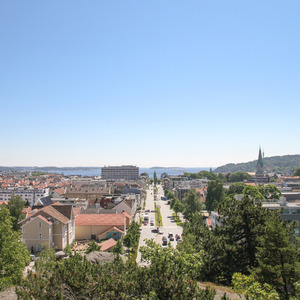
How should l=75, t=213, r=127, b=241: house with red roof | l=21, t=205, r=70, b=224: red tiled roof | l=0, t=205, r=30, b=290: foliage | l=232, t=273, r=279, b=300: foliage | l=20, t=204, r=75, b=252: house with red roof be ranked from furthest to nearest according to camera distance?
l=75, t=213, r=127, b=241: house with red roof → l=21, t=205, r=70, b=224: red tiled roof → l=20, t=204, r=75, b=252: house with red roof → l=0, t=205, r=30, b=290: foliage → l=232, t=273, r=279, b=300: foliage

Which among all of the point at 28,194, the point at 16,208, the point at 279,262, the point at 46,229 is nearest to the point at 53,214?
the point at 46,229

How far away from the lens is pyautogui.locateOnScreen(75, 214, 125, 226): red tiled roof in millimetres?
44844

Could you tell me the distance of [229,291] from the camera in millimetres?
15859

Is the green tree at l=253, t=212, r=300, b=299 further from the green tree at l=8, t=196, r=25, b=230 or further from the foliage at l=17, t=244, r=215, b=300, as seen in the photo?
the green tree at l=8, t=196, r=25, b=230

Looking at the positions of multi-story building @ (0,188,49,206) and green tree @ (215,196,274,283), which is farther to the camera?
multi-story building @ (0,188,49,206)

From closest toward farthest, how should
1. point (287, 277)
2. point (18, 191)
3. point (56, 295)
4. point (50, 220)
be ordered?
point (56, 295) → point (287, 277) → point (50, 220) → point (18, 191)

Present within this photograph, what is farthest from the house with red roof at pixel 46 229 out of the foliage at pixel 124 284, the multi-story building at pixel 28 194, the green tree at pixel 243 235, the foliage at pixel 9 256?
the multi-story building at pixel 28 194

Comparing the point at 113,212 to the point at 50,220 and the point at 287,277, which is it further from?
the point at 287,277

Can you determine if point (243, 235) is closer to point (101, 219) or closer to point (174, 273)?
point (174, 273)

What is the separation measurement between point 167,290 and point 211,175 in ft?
523

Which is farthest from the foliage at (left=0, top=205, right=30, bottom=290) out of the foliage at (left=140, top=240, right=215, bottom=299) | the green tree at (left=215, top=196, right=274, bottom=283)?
the green tree at (left=215, top=196, right=274, bottom=283)

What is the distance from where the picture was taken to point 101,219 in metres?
46.0

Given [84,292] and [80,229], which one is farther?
Result: [80,229]

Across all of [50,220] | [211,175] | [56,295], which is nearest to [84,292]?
[56,295]
